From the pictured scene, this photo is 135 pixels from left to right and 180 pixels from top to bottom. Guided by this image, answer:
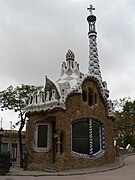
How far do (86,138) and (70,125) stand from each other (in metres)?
1.59

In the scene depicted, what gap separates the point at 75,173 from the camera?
13562 mm

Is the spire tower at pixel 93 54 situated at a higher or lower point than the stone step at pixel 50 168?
higher

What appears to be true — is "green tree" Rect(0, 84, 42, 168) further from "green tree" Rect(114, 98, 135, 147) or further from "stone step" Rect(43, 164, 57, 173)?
"green tree" Rect(114, 98, 135, 147)

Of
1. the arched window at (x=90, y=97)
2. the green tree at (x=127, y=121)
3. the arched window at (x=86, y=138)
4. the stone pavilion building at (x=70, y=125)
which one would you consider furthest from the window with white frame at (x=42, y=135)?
the green tree at (x=127, y=121)

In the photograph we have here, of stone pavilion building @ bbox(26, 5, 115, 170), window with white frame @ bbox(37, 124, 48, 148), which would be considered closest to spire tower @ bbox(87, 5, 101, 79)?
stone pavilion building @ bbox(26, 5, 115, 170)

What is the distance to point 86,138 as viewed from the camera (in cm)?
1692

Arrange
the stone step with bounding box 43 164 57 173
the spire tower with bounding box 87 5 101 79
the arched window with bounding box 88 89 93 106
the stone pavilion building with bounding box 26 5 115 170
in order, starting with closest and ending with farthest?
1. the stone step with bounding box 43 164 57 173
2. the stone pavilion building with bounding box 26 5 115 170
3. the arched window with bounding box 88 89 93 106
4. the spire tower with bounding box 87 5 101 79

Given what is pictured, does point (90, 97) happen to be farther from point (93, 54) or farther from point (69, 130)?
point (93, 54)

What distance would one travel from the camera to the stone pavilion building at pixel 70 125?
15938 mm

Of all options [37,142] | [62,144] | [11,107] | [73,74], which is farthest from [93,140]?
[11,107]

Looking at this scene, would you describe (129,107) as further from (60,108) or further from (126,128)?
(60,108)

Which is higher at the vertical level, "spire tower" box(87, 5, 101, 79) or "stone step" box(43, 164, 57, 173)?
"spire tower" box(87, 5, 101, 79)

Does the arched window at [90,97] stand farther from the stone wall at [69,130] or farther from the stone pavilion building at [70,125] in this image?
the stone wall at [69,130]

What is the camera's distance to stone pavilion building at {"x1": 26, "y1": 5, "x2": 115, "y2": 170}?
52.3ft
